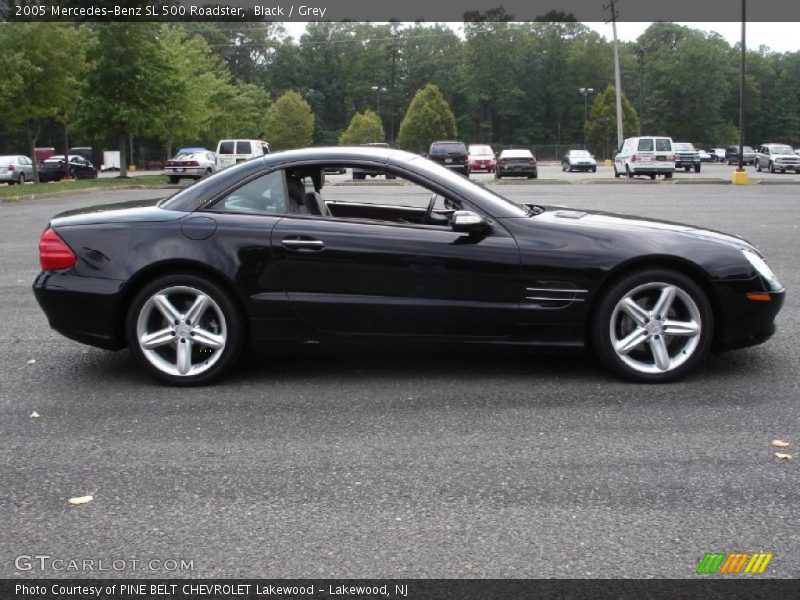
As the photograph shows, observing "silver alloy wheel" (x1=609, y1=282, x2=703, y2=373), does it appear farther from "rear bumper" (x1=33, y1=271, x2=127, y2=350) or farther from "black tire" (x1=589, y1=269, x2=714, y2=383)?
"rear bumper" (x1=33, y1=271, x2=127, y2=350)

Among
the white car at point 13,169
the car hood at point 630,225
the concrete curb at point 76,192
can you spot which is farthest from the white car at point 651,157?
the car hood at point 630,225

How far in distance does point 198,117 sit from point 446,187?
47671 mm

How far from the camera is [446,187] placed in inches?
224

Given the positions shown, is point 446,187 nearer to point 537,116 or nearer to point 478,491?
point 478,491

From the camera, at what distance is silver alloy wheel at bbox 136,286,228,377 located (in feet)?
18.1

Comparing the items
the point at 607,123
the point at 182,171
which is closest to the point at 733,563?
the point at 182,171

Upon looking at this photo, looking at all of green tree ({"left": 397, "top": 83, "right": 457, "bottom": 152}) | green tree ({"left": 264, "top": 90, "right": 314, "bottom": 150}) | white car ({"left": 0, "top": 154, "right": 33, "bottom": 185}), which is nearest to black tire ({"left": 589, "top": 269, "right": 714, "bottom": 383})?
white car ({"left": 0, "top": 154, "right": 33, "bottom": 185})

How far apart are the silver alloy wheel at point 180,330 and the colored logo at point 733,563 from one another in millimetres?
3272

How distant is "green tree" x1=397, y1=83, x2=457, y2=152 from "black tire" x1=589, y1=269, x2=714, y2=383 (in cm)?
6451

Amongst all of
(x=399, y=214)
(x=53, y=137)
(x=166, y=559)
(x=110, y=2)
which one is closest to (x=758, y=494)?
(x=166, y=559)

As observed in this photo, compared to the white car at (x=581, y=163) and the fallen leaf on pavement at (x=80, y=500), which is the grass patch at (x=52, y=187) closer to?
the fallen leaf on pavement at (x=80, y=500)

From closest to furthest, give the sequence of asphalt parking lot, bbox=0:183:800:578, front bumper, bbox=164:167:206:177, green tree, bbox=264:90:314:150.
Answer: asphalt parking lot, bbox=0:183:800:578 → front bumper, bbox=164:167:206:177 → green tree, bbox=264:90:314:150

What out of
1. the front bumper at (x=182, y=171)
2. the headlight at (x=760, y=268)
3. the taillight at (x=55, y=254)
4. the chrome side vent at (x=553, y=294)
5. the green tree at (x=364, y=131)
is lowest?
the chrome side vent at (x=553, y=294)

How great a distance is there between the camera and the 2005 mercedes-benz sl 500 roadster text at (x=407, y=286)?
17.9 feet
